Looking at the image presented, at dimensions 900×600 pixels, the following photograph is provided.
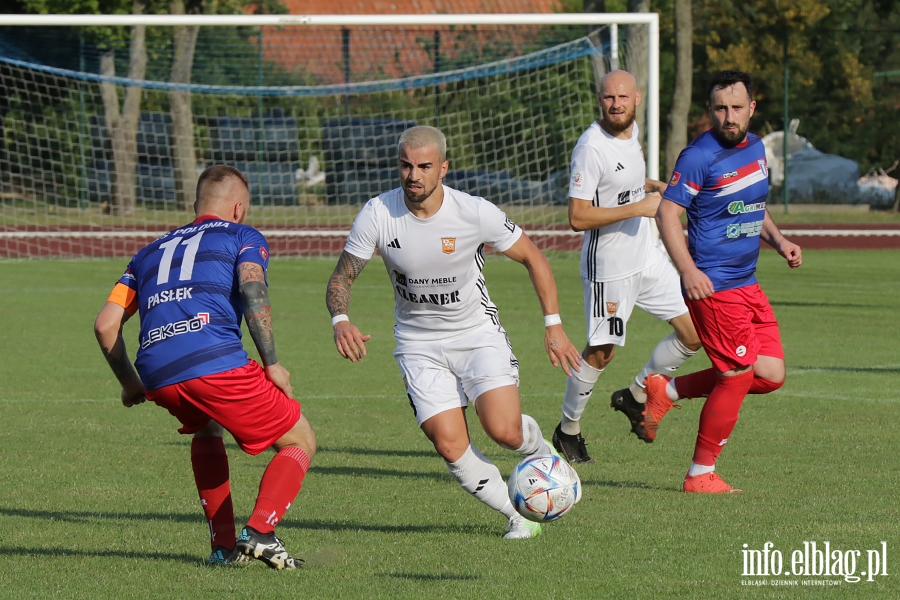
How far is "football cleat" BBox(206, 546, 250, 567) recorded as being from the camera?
5215 mm

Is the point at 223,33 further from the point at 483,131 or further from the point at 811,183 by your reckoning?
the point at 811,183

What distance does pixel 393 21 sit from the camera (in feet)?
58.1

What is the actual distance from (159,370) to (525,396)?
5400mm

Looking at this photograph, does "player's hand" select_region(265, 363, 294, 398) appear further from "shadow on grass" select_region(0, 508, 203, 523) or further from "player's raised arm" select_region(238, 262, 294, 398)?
"shadow on grass" select_region(0, 508, 203, 523)

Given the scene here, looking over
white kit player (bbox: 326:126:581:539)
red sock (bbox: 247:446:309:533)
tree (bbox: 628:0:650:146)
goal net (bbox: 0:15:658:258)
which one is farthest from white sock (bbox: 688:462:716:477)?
tree (bbox: 628:0:650:146)

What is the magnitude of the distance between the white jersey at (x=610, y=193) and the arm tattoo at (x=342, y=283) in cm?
219

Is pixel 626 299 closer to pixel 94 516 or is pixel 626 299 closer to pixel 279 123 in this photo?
pixel 94 516

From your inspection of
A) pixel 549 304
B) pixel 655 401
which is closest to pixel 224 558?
pixel 549 304

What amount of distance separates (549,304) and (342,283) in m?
0.98

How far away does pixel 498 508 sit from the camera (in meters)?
5.74

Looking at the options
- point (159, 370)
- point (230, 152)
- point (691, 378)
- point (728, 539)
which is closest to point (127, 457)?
point (159, 370)

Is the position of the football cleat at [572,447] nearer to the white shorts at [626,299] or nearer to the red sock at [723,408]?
the white shorts at [626,299]

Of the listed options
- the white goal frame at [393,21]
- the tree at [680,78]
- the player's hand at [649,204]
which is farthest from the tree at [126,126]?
the player's hand at [649,204]

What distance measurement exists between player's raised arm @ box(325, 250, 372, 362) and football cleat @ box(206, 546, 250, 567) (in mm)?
943
